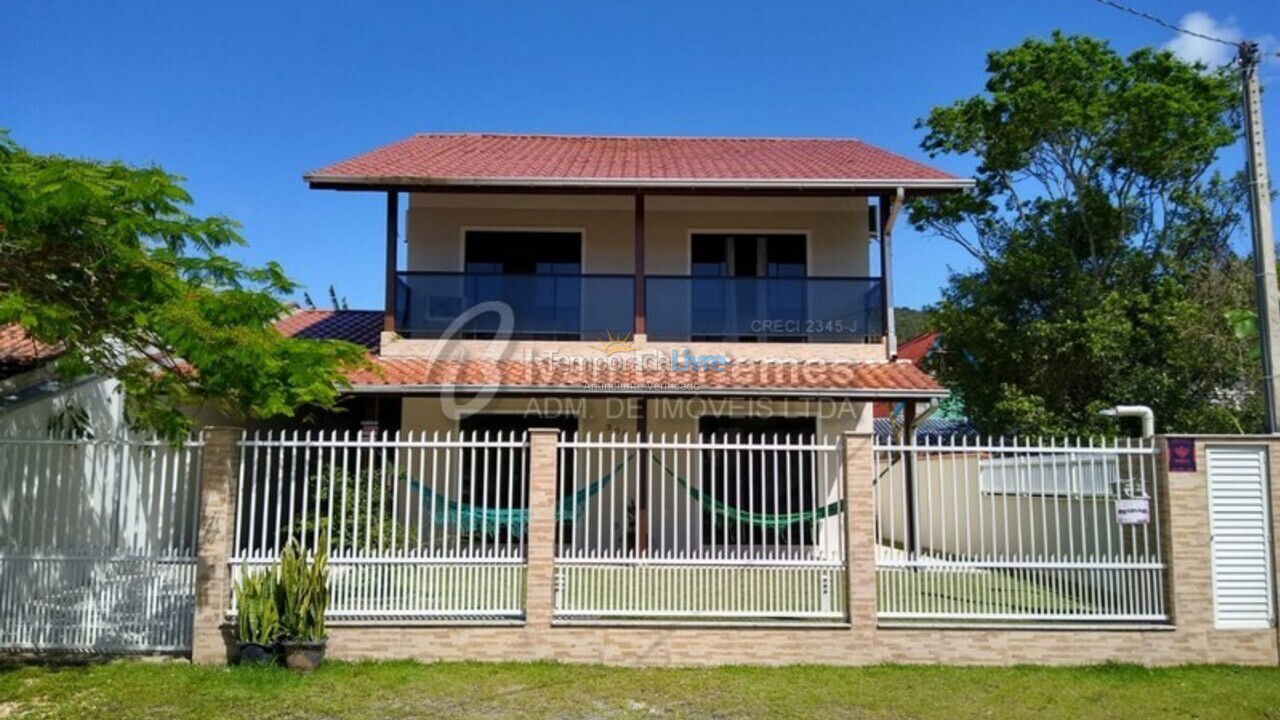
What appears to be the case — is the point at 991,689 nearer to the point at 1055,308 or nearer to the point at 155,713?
the point at 155,713

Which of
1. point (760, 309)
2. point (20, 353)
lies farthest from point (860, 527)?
point (20, 353)

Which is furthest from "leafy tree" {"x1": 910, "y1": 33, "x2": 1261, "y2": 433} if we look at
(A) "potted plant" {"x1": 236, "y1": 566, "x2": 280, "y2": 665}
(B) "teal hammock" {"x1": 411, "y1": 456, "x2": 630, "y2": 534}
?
(A) "potted plant" {"x1": 236, "y1": 566, "x2": 280, "y2": 665}

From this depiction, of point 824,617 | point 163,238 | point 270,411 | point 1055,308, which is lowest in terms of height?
point 824,617

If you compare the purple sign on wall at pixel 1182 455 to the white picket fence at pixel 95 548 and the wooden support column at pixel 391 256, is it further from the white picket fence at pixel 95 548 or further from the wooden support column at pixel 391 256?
the wooden support column at pixel 391 256

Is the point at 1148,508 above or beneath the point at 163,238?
beneath

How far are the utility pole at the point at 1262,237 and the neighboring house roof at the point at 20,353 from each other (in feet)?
41.4

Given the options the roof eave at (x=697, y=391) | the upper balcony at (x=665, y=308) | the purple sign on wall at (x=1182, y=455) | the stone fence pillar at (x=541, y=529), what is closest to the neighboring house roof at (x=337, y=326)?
the upper balcony at (x=665, y=308)

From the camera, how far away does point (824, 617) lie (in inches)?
298

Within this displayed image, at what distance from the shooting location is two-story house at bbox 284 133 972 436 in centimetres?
1212

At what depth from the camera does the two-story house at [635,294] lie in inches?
477

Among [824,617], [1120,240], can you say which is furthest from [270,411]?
[1120,240]

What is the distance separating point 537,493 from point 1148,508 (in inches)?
215

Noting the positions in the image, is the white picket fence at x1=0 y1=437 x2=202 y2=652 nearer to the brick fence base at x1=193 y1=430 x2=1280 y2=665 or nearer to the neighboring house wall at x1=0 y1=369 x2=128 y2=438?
the brick fence base at x1=193 y1=430 x2=1280 y2=665

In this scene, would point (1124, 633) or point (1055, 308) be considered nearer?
point (1124, 633)
